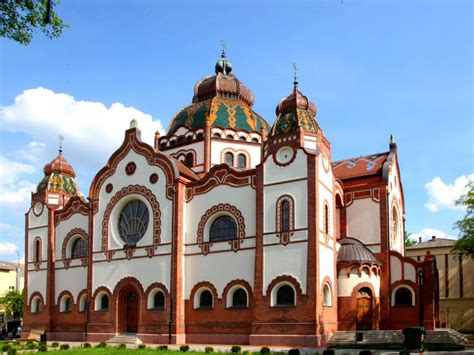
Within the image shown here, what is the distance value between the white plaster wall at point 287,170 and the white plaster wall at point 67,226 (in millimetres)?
14919

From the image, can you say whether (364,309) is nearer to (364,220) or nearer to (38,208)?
(364,220)

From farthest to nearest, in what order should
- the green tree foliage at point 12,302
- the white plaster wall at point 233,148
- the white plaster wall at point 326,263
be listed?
the green tree foliage at point 12,302, the white plaster wall at point 233,148, the white plaster wall at point 326,263

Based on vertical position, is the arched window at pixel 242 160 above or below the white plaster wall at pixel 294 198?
above

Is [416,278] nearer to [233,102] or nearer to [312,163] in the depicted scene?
[312,163]

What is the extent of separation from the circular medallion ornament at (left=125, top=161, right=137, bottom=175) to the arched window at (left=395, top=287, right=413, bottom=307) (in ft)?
58.1

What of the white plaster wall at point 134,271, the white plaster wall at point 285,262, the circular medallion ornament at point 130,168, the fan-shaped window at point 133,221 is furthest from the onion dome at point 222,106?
the white plaster wall at point 285,262

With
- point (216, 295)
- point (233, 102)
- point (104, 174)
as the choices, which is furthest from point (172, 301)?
point (233, 102)

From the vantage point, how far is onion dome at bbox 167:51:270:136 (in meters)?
43.7

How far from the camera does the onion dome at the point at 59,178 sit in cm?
4491

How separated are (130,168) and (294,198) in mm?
12277

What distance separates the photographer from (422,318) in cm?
3238

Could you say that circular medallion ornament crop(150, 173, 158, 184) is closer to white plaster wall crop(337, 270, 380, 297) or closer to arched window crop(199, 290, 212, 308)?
arched window crop(199, 290, 212, 308)

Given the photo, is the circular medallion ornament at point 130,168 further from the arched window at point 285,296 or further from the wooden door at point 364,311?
the wooden door at point 364,311

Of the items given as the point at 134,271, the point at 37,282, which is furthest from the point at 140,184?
the point at 37,282
